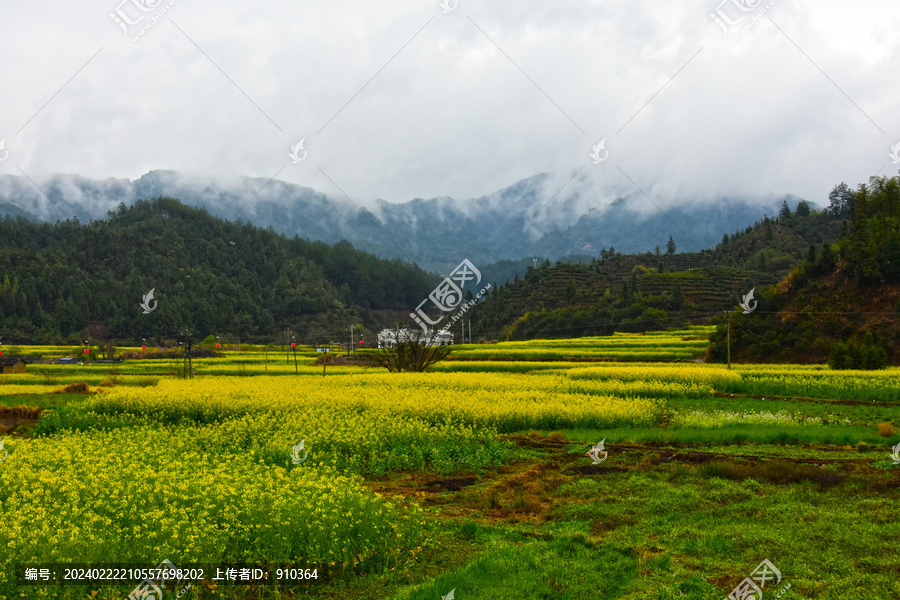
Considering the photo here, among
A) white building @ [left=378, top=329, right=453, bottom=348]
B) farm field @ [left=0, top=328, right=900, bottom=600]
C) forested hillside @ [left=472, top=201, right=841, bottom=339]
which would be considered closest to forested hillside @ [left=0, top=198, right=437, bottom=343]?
forested hillside @ [left=472, top=201, right=841, bottom=339]

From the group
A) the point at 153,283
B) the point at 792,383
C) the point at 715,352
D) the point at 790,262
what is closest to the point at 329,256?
the point at 153,283

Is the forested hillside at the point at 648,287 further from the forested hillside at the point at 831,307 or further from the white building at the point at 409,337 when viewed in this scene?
the forested hillside at the point at 831,307

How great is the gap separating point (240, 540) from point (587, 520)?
17.1 feet

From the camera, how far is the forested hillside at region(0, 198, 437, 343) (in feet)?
342

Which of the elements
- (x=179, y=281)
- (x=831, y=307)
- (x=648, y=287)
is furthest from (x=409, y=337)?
(x=179, y=281)

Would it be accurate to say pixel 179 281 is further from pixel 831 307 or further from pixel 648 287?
pixel 831 307

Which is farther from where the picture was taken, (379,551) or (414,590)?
(379,551)

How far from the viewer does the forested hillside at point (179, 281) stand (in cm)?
10425

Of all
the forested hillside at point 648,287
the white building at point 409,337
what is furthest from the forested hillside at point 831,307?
the forested hillside at point 648,287

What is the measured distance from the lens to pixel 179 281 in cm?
12512

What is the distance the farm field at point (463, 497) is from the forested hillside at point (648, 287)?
62.3m

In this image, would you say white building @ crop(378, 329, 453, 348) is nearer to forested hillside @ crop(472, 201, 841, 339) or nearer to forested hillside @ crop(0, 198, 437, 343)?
forested hillside @ crop(472, 201, 841, 339)

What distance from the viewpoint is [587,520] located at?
A: 10.4 meters

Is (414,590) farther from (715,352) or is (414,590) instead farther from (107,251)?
(107,251)
